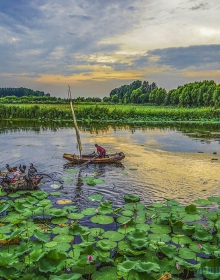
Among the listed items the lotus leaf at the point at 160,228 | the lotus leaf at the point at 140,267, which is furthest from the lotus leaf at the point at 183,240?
the lotus leaf at the point at 140,267

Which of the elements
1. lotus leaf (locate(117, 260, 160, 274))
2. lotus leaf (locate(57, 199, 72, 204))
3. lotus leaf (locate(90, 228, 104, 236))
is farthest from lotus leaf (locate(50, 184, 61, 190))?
lotus leaf (locate(117, 260, 160, 274))

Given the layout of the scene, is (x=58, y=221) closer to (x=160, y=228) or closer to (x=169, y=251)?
(x=160, y=228)

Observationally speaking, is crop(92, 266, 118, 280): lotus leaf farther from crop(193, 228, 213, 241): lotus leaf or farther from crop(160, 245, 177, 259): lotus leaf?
crop(193, 228, 213, 241): lotus leaf

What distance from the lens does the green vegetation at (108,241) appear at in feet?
16.2

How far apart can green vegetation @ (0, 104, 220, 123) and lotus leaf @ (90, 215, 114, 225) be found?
37.2 meters

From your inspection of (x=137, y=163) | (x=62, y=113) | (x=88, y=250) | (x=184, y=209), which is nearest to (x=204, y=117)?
(x=62, y=113)

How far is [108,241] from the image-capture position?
6.66 meters

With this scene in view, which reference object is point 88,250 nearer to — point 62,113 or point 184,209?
point 184,209

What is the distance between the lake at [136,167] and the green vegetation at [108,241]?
116 cm

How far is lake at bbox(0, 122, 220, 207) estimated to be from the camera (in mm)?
11008

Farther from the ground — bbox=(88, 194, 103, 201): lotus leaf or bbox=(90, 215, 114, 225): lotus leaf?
bbox=(88, 194, 103, 201): lotus leaf

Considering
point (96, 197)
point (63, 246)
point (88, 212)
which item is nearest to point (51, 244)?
point (63, 246)

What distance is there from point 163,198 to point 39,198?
13.5ft

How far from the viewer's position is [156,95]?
91.1 meters
